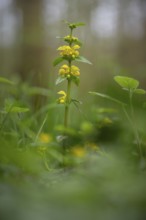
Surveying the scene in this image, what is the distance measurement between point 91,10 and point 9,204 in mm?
6009

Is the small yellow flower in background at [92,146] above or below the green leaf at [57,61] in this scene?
below

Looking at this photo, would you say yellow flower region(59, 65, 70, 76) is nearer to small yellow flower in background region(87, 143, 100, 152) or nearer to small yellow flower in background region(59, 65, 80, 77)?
small yellow flower in background region(59, 65, 80, 77)

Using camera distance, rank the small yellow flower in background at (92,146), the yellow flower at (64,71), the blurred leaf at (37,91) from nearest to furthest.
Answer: the small yellow flower in background at (92,146)
the yellow flower at (64,71)
the blurred leaf at (37,91)

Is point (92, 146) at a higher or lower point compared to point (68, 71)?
lower

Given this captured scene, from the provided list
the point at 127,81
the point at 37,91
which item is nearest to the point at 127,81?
the point at 127,81

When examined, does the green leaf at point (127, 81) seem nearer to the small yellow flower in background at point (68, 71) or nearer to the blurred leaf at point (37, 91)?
the small yellow flower in background at point (68, 71)

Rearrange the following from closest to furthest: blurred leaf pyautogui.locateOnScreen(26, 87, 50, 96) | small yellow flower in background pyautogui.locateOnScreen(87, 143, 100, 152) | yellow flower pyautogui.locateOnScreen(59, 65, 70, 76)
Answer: small yellow flower in background pyautogui.locateOnScreen(87, 143, 100, 152) → yellow flower pyautogui.locateOnScreen(59, 65, 70, 76) → blurred leaf pyautogui.locateOnScreen(26, 87, 50, 96)

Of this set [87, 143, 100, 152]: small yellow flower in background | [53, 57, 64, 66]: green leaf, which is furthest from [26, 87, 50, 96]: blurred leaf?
[87, 143, 100, 152]: small yellow flower in background

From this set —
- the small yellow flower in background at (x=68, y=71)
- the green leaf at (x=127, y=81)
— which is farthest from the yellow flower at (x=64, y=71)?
the green leaf at (x=127, y=81)

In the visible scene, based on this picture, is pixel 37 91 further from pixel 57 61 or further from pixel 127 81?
pixel 127 81

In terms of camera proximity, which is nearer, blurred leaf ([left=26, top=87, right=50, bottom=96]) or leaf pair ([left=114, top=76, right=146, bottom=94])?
leaf pair ([left=114, top=76, right=146, bottom=94])

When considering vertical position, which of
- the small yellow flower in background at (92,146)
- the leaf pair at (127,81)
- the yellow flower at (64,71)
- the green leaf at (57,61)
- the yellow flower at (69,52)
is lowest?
the small yellow flower in background at (92,146)

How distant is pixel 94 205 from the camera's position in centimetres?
42

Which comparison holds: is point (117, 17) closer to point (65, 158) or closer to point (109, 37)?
point (109, 37)
